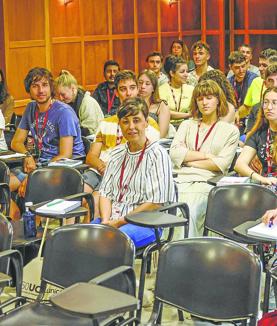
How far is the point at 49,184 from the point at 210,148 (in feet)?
3.88

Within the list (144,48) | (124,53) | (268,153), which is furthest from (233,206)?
(144,48)

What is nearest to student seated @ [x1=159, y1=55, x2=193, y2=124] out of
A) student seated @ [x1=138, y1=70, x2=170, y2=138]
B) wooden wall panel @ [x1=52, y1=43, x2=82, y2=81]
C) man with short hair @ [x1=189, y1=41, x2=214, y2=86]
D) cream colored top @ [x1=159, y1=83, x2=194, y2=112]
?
cream colored top @ [x1=159, y1=83, x2=194, y2=112]

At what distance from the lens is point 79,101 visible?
786 cm

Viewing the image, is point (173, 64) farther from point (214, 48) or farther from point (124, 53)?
point (214, 48)

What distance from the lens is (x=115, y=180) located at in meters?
4.99

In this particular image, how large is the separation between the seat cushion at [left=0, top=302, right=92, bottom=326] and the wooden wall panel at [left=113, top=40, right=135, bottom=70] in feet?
25.6

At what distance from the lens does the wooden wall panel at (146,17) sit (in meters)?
11.5

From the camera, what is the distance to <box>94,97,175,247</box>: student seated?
15.8 feet

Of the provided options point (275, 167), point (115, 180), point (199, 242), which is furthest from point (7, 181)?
point (199, 242)

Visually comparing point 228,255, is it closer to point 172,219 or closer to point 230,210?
point 172,219

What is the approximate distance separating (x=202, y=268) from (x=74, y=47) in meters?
7.26

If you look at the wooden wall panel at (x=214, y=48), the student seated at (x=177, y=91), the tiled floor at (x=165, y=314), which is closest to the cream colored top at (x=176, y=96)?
the student seated at (x=177, y=91)

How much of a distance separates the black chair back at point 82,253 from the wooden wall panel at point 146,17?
26.1 ft

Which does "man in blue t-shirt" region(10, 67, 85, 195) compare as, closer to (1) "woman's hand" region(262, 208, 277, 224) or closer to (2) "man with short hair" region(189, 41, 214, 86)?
(1) "woman's hand" region(262, 208, 277, 224)
